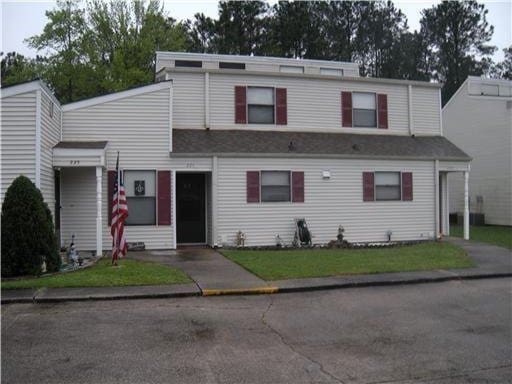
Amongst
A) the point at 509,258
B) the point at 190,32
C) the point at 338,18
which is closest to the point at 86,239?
the point at 509,258

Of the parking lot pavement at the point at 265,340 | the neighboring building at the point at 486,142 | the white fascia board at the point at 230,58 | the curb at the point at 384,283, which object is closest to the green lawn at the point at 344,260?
the curb at the point at 384,283

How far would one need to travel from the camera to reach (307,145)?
17.2 meters

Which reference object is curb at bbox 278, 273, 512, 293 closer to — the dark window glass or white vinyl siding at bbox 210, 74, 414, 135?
white vinyl siding at bbox 210, 74, 414, 135

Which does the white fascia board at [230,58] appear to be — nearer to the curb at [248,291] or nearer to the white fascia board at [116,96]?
the white fascia board at [116,96]

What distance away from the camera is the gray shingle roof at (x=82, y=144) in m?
14.2

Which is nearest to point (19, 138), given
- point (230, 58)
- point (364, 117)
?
point (364, 117)

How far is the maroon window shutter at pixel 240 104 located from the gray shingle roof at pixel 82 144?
4470 millimetres

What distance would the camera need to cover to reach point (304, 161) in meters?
16.9

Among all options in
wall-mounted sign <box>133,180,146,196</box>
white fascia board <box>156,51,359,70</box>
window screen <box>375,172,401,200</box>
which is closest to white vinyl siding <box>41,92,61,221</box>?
wall-mounted sign <box>133,180,146,196</box>

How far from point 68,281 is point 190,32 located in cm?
3543

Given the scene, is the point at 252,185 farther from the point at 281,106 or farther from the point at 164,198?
the point at 281,106

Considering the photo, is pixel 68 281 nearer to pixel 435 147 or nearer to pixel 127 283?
pixel 127 283

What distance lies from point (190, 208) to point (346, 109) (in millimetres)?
6397

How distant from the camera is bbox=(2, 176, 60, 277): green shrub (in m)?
10.4
